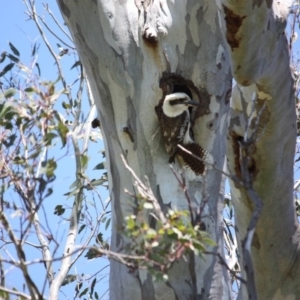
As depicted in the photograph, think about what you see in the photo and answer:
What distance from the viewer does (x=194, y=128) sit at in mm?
2336

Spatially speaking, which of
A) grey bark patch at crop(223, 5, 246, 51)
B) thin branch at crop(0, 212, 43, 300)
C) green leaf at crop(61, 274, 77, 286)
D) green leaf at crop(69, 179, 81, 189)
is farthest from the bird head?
green leaf at crop(61, 274, 77, 286)

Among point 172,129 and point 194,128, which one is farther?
point 194,128

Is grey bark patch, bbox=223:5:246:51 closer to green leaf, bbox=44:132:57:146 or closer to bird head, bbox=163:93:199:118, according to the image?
bird head, bbox=163:93:199:118

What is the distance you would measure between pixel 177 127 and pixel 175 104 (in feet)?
0.23

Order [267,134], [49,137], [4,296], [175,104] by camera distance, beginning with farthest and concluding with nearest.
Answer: [175,104], [267,134], [4,296], [49,137]

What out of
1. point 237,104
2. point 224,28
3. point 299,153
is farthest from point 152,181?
point 299,153

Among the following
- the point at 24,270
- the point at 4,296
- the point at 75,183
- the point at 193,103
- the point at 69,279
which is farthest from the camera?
the point at 69,279

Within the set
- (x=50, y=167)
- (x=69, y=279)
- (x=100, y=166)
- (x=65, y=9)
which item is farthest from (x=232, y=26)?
(x=69, y=279)

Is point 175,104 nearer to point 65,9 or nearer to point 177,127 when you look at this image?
point 177,127

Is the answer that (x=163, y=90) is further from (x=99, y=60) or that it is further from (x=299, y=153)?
(x=299, y=153)

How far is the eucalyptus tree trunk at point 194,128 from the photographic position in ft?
7.12

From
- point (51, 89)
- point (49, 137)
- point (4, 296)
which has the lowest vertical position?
point (4, 296)

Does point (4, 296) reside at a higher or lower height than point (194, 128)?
lower

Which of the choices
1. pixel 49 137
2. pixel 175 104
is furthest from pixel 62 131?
pixel 175 104
